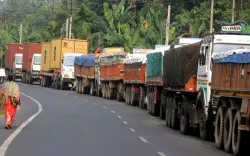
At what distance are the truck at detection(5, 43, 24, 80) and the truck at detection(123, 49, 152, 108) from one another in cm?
4351

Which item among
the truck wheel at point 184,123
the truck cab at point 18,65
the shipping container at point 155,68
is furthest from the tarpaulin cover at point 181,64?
the truck cab at point 18,65

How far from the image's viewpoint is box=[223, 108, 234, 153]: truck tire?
18469 millimetres

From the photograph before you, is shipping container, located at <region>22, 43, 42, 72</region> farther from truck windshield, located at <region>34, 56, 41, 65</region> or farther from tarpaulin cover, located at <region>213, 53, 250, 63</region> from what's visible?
tarpaulin cover, located at <region>213, 53, 250, 63</region>

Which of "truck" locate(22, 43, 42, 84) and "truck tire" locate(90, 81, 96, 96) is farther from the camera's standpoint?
"truck" locate(22, 43, 42, 84)

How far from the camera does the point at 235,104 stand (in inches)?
719

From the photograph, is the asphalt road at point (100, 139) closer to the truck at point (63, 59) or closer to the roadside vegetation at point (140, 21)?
the roadside vegetation at point (140, 21)

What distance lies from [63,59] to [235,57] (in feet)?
167

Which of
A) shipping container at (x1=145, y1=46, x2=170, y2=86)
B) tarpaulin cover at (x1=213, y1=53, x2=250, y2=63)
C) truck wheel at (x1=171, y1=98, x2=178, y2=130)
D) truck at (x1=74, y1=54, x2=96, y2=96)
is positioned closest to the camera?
tarpaulin cover at (x1=213, y1=53, x2=250, y2=63)

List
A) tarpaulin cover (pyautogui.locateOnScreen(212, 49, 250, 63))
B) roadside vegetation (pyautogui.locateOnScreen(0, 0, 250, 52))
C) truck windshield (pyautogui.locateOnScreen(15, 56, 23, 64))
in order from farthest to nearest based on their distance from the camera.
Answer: truck windshield (pyautogui.locateOnScreen(15, 56, 23, 64)) < roadside vegetation (pyautogui.locateOnScreen(0, 0, 250, 52)) < tarpaulin cover (pyautogui.locateOnScreen(212, 49, 250, 63))

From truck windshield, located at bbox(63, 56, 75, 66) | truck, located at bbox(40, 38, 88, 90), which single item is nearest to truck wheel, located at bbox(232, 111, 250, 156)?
truck, located at bbox(40, 38, 88, 90)

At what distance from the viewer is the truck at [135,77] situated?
141 ft

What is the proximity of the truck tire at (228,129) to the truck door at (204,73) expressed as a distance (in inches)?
98.0

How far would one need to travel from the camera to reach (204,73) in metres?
22.2

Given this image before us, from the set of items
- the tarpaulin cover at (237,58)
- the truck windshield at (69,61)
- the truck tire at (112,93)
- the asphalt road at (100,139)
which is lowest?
the asphalt road at (100,139)
